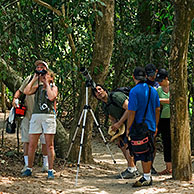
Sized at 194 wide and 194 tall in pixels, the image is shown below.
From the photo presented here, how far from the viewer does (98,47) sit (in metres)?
7.85

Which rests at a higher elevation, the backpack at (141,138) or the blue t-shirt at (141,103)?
the blue t-shirt at (141,103)

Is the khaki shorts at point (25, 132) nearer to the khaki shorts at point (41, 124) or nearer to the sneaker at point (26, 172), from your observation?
the khaki shorts at point (41, 124)

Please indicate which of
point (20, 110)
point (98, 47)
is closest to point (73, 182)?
point (20, 110)

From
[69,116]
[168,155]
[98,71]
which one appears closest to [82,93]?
[98,71]

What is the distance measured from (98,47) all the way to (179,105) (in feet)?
7.76

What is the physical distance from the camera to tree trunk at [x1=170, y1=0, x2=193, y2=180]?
19.9 ft

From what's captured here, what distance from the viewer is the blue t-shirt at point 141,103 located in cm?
582

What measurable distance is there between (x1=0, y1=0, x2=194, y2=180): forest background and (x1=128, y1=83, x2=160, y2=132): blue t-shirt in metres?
0.37

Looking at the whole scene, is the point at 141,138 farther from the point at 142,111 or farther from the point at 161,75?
the point at 161,75

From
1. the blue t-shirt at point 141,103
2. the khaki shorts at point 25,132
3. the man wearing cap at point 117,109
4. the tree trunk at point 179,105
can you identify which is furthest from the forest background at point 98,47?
the khaki shorts at point 25,132

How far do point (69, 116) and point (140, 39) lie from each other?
4266 mm

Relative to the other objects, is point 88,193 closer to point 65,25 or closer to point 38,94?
point 38,94

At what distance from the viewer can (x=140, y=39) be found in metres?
9.66

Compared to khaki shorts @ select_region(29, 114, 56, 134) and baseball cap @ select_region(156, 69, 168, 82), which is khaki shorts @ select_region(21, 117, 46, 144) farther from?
baseball cap @ select_region(156, 69, 168, 82)
